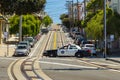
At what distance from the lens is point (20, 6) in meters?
30.7

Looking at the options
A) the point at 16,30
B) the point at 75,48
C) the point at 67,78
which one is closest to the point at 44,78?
the point at 67,78

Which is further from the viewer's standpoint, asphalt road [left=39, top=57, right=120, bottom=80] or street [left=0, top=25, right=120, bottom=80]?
asphalt road [left=39, top=57, right=120, bottom=80]

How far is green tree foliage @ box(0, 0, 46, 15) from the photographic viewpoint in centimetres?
3004

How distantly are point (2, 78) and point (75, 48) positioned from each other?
37060 millimetres

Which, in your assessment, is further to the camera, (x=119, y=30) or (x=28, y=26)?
(x=28, y=26)

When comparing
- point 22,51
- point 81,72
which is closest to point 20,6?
point 81,72

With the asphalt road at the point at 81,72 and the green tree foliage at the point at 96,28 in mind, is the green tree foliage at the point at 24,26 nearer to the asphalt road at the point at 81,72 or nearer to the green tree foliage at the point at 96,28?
the green tree foliage at the point at 96,28

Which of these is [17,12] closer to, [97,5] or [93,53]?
[93,53]

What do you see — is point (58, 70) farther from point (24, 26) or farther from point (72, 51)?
point (24, 26)

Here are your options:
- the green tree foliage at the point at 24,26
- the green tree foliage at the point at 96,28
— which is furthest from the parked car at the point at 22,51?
the green tree foliage at the point at 24,26

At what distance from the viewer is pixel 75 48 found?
5838 cm

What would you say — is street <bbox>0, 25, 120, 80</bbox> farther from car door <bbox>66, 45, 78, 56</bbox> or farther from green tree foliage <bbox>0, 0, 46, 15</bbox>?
car door <bbox>66, 45, 78, 56</bbox>

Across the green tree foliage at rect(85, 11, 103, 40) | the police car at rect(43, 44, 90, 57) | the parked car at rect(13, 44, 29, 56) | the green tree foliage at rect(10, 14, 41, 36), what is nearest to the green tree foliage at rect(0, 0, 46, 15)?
the police car at rect(43, 44, 90, 57)

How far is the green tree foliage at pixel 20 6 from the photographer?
98.6ft
